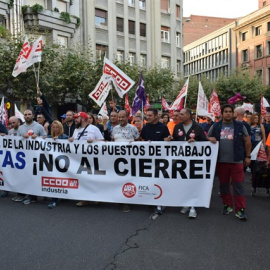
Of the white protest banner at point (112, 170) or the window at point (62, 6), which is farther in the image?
the window at point (62, 6)

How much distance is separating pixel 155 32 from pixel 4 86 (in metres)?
19.3

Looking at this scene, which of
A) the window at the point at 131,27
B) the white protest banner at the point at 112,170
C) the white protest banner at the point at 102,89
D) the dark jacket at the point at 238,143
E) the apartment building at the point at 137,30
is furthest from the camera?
the window at the point at 131,27

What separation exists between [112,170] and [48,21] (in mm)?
23723

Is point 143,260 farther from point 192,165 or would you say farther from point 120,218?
point 192,165

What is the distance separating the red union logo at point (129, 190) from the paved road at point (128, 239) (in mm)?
284

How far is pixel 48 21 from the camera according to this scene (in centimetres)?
2678

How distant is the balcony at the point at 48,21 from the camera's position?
26.0m

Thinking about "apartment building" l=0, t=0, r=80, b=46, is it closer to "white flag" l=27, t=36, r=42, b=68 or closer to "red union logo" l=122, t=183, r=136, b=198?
"white flag" l=27, t=36, r=42, b=68

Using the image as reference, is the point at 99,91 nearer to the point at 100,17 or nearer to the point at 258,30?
the point at 100,17

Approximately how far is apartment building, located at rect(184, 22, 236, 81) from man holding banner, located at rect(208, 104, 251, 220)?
47.1 m

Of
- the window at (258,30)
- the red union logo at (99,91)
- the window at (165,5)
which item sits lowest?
the red union logo at (99,91)

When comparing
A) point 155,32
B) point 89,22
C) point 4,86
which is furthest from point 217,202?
point 155,32

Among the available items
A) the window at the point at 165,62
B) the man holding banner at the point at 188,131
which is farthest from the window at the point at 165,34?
the man holding banner at the point at 188,131

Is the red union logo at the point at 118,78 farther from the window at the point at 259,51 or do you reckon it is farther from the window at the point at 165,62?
the window at the point at 259,51
